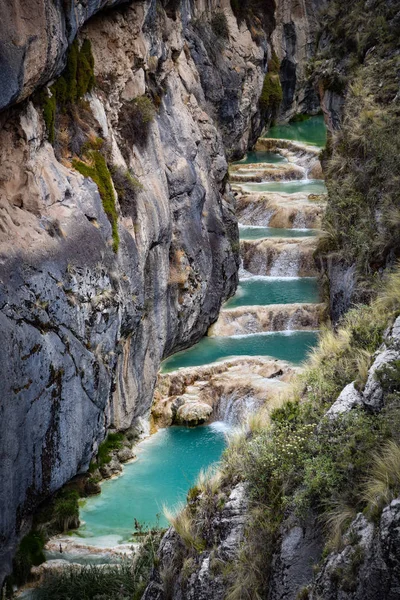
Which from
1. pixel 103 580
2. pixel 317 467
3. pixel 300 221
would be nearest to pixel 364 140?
pixel 300 221

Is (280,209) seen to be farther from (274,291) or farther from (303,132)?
(303,132)

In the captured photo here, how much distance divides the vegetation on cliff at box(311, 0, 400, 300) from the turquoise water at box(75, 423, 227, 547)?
15.3 feet

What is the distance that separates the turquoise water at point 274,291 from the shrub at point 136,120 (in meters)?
6.56

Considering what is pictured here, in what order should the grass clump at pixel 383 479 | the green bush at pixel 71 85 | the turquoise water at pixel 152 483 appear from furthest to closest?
the green bush at pixel 71 85 → the turquoise water at pixel 152 483 → the grass clump at pixel 383 479

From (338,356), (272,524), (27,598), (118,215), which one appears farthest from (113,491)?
(272,524)

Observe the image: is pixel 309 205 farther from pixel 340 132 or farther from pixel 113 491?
pixel 113 491

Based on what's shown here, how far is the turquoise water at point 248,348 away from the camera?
719 inches

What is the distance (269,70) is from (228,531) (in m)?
39.1

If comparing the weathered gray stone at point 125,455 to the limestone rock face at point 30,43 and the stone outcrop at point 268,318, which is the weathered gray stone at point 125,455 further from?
the limestone rock face at point 30,43

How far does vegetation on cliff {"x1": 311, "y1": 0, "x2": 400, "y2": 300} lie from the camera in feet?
47.4

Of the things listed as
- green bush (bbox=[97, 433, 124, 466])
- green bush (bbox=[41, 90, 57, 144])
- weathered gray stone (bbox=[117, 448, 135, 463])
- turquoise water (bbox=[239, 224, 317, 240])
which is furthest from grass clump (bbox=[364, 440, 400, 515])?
turquoise water (bbox=[239, 224, 317, 240])

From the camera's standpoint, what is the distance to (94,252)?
1273 centimetres

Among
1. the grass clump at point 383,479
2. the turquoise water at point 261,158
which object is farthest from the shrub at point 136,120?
the turquoise water at point 261,158

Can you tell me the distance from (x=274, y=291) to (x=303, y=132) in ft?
79.0
